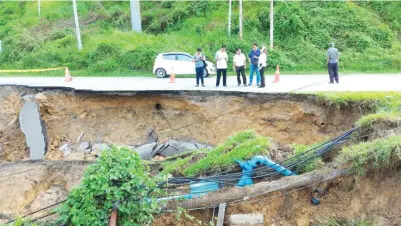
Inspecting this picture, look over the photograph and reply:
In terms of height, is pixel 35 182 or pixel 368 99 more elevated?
pixel 368 99

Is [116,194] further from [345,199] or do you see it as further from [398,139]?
[398,139]

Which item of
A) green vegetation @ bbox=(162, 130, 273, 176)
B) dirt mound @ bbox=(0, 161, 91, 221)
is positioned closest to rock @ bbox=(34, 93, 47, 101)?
dirt mound @ bbox=(0, 161, 91, 221)

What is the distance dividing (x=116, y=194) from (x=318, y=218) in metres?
3.28

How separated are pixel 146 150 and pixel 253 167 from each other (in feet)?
17.6

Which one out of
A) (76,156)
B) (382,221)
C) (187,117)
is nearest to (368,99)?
(382,221)

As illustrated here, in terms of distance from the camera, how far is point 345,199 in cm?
744

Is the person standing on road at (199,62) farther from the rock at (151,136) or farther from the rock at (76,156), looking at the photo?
the rock at (76,156)

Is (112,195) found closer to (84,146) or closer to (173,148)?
(173,148)

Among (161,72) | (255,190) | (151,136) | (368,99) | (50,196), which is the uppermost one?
(161,72)

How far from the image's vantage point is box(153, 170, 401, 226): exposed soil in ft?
23.5

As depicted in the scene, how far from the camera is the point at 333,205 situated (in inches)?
295

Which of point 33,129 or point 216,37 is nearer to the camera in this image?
point 33,129

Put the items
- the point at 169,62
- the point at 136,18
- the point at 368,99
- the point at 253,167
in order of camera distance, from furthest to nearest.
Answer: the point at 136,18
the point at 169,62
the point at 368,99
the point at 253,167

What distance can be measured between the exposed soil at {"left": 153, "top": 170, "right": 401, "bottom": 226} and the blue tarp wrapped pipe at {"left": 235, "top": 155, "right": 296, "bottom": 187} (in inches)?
17.1
